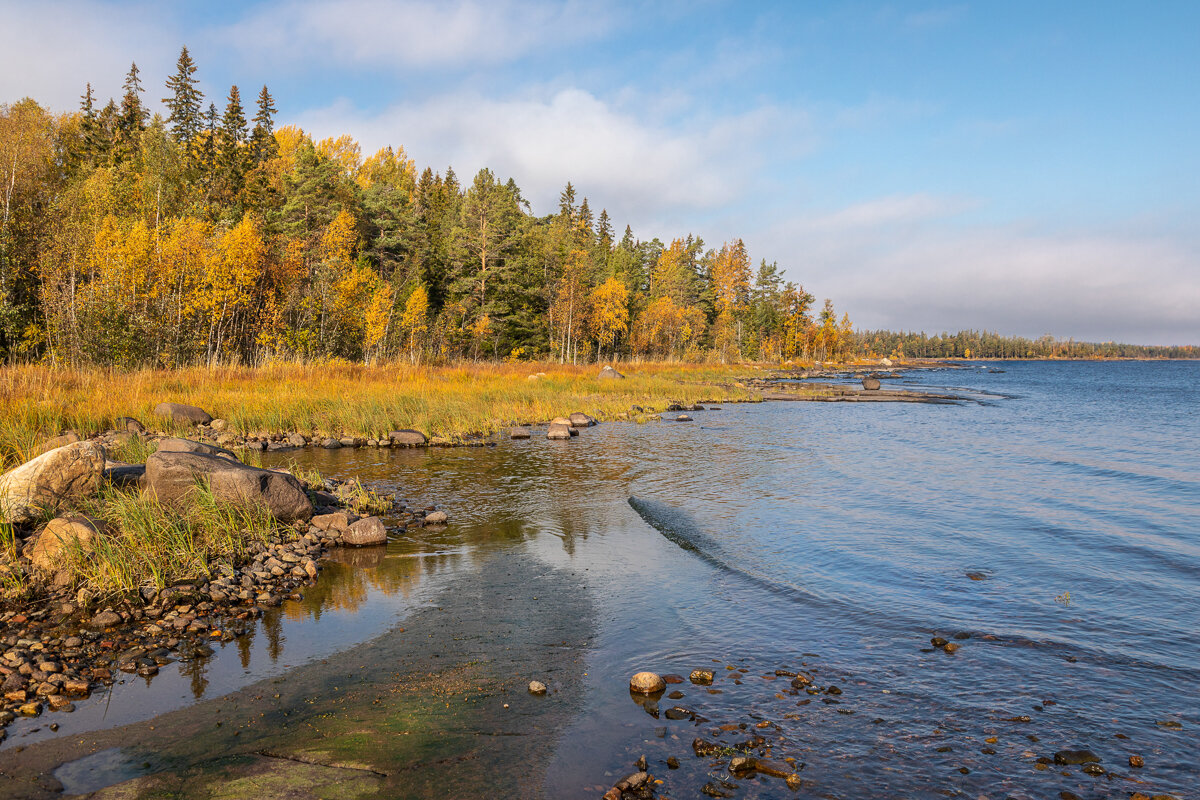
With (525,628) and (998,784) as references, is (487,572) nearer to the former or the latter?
(525,628)

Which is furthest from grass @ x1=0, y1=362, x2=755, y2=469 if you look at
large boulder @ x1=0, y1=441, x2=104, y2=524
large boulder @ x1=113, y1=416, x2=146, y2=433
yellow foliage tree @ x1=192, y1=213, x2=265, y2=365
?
yellow foliage tree @ x1=192, y1=213, x2=265, y2=365

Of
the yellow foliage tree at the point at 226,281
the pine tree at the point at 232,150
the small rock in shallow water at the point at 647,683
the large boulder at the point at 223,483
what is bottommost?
the small rock in shallow water at the point at 647,683

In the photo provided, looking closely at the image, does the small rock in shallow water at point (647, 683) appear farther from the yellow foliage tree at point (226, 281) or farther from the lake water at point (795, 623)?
the yellow foliage tree at point (226, 281)

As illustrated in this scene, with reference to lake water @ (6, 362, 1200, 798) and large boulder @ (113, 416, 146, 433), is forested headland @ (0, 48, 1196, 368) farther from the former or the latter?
lake water @ (6, 362, 1200, 798)

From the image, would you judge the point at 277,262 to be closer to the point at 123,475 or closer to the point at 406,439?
the point at 406,439

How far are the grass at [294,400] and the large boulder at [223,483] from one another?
310 cm

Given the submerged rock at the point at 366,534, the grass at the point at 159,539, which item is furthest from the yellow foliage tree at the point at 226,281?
the submerged rock at the point at 366,534

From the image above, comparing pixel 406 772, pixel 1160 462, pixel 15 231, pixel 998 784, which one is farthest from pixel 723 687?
pixel 15 231

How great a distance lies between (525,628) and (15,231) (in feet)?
125

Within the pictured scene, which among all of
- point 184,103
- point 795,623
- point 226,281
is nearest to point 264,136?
point 184,103

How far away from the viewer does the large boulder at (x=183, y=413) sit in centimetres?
1809

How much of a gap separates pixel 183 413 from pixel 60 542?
12753 millimetres

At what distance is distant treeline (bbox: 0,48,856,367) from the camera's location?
28.8 metres

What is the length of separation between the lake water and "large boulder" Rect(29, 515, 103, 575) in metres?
2.51
